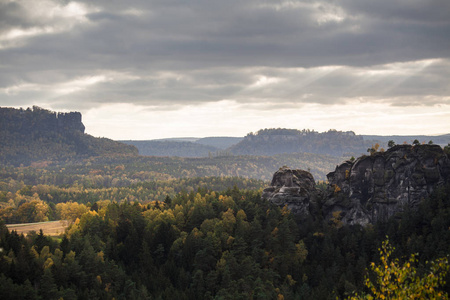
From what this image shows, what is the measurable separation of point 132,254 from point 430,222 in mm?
100226

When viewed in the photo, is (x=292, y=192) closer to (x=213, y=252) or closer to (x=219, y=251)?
(x=219, y=251)

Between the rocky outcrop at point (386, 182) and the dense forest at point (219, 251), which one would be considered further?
the rocky outcrop at point (386, 182)

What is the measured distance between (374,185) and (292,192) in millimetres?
31898

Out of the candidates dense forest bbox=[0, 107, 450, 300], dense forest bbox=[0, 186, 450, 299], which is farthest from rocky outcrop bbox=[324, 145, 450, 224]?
dense forest bbox=[0, 186, 450, 299]

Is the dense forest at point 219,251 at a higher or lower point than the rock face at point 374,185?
lower

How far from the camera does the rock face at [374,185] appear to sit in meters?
171

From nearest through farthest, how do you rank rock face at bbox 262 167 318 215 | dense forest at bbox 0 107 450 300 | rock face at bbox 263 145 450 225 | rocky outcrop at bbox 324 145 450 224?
1. dense forest at bbox 0 107 450 300
2. rocky outcrop at bbox 324 145 450 224
3. rock face at bbox 263 145 450 225
4. rock face at bbox 262 167 318 215

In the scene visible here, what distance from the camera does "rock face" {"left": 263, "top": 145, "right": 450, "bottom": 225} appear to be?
17125cm

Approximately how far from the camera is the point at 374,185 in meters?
181

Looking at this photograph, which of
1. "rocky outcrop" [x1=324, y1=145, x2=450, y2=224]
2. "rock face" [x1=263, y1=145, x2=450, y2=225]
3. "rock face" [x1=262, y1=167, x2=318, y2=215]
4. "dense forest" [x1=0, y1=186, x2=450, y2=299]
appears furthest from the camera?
"rock face" [x1=262, y1=167, x2=318, y2=215]

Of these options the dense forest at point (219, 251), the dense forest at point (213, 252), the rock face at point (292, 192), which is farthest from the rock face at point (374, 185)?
the dense forest at point (213, 252)

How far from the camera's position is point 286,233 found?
166500mm

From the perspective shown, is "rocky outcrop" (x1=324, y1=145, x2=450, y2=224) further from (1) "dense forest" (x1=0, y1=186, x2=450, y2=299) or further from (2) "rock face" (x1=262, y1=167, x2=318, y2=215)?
(2) "rock face" (x1=262, y1=167, x2=318, y2=215)

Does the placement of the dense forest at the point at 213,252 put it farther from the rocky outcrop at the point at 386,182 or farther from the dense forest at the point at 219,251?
the rocky outcrop at the point at 386,182
